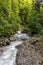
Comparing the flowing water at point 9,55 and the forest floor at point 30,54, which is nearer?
the forest floor at point 30,54

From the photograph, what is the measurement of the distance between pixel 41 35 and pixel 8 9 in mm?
7954

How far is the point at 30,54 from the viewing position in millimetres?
23109

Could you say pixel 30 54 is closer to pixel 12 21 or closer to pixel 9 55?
pixel 9 55

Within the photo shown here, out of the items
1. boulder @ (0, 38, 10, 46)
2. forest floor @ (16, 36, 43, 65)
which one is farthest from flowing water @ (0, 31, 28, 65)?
boulder @ (0, 38, 10, 46)

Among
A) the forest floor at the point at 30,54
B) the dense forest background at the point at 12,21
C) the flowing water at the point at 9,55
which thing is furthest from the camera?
the dense forest background at the point at 12,21

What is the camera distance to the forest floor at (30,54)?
20625 mm

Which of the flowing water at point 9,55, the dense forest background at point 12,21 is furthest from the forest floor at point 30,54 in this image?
the dense forest background at point 12,21

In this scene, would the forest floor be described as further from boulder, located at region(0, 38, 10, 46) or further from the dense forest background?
the dense forest background

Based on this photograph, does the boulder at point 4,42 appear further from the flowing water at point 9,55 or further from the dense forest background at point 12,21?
the dense forest background at point 12,21

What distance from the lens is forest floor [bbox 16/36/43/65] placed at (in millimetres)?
20625

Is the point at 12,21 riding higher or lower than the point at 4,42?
lower

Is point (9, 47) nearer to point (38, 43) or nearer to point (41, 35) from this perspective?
point (38, 43)

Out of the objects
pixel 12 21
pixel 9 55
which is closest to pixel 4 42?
pixel 9 55

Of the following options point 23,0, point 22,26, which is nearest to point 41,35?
point 22,26
